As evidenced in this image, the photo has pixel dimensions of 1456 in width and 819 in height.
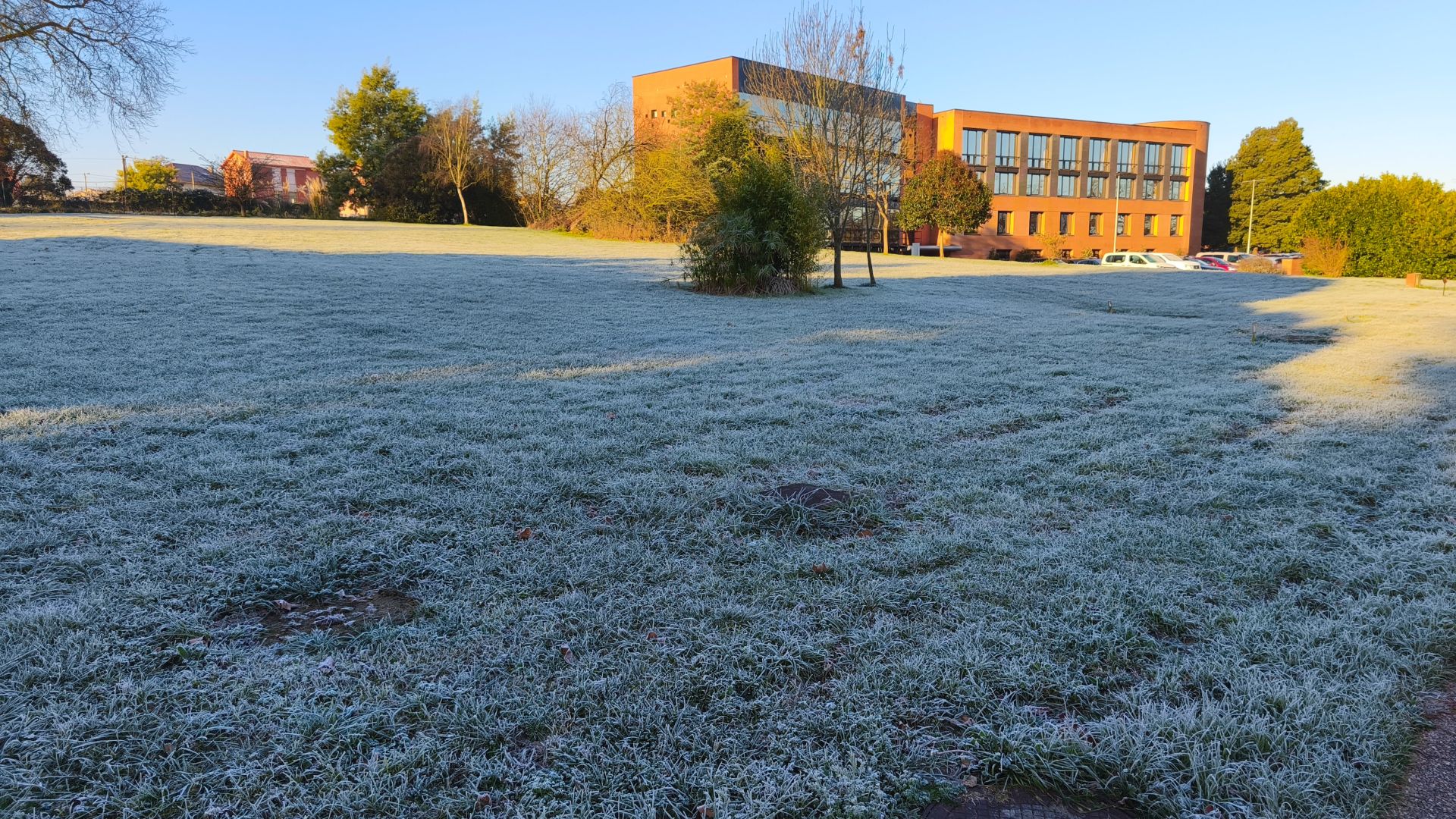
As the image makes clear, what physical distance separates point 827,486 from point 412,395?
10.7ft

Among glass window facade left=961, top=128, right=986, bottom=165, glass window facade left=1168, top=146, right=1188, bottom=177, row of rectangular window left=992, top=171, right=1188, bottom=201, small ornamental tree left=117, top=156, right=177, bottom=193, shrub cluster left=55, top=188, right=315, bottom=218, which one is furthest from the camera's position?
glass window facade left=1168, top=146, right=1188, bottom=177

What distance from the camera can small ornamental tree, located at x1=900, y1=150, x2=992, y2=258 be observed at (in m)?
39.8

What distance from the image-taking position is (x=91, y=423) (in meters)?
4.50

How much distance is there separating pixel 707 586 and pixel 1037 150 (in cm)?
5934

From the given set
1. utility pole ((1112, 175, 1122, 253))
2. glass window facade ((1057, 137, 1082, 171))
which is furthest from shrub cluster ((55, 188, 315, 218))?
utility pole ((1112, 175, 1122, 253))

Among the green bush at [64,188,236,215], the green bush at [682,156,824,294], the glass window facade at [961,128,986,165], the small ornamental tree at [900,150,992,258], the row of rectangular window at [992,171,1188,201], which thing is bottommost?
the green bush at [682,156,824,294]

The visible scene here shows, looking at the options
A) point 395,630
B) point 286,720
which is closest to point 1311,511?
point 395,630

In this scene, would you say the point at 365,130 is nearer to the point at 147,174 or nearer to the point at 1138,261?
the point at 147,174

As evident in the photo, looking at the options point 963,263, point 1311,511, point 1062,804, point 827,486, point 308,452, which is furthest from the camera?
point 963,263

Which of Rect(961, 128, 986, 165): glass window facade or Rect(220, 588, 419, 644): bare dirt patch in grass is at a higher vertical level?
Rect(961, 128, 986, 165): glass window facade

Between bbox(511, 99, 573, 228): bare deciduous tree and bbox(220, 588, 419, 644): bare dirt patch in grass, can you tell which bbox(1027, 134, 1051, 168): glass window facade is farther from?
bbox(220, 588, 419, 644): bare dirt patch in grass

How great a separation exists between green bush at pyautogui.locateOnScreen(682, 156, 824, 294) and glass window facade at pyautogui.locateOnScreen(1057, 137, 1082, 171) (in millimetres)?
48453

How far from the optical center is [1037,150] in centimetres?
5478

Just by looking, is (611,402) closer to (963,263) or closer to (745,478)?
(745,478)
